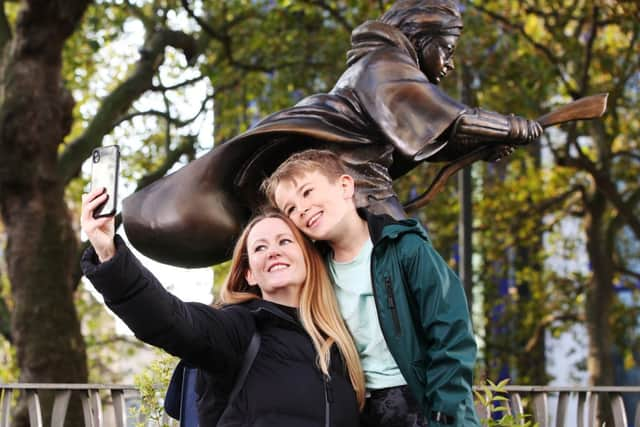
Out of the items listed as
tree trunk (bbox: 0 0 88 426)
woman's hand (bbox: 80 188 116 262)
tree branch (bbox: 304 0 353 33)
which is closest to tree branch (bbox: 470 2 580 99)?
tree branch (bbox: 304 0 353 33)

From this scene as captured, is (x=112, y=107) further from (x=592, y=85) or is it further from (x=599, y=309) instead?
(x=599, y=309)

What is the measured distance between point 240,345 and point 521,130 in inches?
73.4

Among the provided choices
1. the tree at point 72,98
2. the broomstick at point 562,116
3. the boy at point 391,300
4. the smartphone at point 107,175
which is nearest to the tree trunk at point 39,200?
the tree at point 72,98

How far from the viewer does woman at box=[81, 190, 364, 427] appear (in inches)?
113

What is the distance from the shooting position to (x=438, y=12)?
4.81 m

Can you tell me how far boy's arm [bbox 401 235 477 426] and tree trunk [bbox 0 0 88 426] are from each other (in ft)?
21.4

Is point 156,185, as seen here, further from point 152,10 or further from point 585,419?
point 152,10

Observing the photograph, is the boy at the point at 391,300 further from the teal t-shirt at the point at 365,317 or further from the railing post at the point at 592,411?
the railing post at the point at 592,411

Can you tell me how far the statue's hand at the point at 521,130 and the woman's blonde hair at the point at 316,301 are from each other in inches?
50.1

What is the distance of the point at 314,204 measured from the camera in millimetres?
3654

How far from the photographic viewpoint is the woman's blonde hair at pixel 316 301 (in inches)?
133

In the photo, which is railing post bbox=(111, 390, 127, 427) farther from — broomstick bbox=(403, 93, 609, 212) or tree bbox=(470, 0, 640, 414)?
tree bbox=(470, 0, 640, 414)

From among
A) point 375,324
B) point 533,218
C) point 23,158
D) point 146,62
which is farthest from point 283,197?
point 533,218

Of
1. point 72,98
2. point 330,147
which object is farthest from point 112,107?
point 330,147
